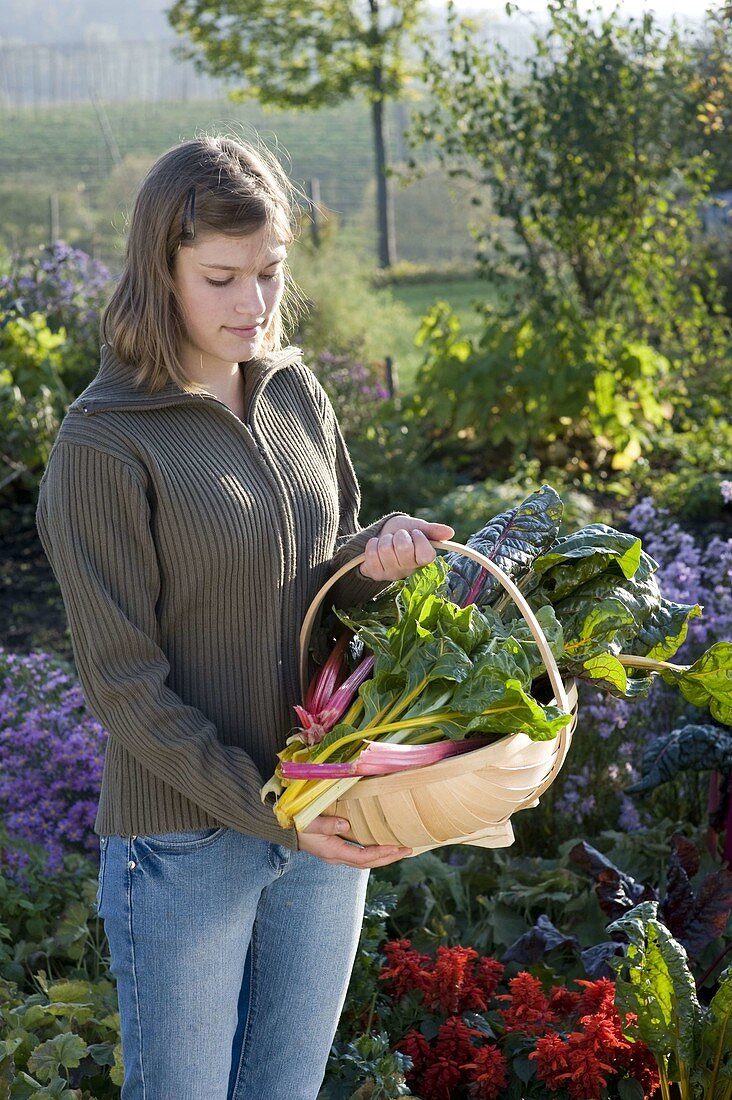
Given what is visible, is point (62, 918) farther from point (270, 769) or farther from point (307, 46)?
point (307, 46)

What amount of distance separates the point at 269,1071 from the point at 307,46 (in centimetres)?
1642

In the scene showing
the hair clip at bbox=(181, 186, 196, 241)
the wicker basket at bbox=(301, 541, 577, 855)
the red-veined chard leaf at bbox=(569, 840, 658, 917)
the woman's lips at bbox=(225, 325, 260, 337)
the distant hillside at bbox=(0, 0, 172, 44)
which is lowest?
the red-veined chard leaf at bbox=(569, 840, 658, 917)

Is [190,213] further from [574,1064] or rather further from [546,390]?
[546,390]

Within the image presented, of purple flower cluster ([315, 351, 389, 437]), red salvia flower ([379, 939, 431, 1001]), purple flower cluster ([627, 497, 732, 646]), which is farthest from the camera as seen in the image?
purple flower cluster ([315, 351, 389, 437])

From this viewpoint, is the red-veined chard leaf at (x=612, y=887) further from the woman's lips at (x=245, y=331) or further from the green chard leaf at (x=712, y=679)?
the woman's lips at (x=245, y=331)

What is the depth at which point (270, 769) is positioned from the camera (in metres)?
1.81

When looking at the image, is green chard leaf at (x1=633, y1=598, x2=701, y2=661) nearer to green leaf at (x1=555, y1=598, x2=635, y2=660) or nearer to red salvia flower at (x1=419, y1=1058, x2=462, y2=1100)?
green leaf at (x1=555, y1=598, x2=635, y2=660)

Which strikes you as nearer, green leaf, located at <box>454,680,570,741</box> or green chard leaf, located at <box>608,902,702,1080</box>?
green leaf, located at <box>454,680,570,741</box>

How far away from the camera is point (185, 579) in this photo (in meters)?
1.68

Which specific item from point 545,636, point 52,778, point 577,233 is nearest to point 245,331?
point 545,636

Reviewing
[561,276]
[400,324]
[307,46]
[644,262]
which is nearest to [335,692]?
[644,262]

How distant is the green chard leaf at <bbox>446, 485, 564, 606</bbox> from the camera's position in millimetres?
1961

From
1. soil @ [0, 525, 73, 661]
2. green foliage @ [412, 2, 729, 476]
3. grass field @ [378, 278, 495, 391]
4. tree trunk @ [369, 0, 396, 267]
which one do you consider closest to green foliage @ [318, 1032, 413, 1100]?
soil @ [0, 525, 73, 661]

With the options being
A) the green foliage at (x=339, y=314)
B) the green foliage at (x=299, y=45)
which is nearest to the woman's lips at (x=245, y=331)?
the green foliage at (x=339, y=314)
